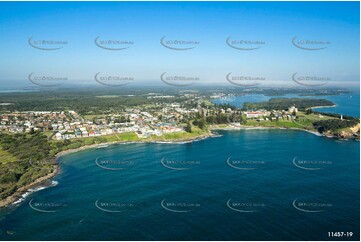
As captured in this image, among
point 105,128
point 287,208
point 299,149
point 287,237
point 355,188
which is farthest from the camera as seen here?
point 105,128

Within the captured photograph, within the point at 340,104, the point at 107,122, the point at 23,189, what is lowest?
the point at 23,189

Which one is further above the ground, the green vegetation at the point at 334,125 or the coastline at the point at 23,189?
the green vegetation at the point at 334,125

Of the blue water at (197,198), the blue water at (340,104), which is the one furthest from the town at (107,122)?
the blue water at (340,104)

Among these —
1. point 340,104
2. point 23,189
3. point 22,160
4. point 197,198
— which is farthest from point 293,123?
point 23,189

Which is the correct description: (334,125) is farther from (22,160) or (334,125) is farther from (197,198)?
(22,160)

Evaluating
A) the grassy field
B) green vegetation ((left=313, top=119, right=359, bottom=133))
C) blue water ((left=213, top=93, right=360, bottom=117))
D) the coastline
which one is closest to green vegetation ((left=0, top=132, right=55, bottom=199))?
the coastline

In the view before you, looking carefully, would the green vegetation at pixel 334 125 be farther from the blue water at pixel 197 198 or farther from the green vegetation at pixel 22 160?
the green vegetation at pixel 22 160

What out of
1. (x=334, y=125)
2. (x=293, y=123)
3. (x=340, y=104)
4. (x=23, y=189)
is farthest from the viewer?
(x=340, y=104)

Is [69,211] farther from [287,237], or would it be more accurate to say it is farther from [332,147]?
[332,147]

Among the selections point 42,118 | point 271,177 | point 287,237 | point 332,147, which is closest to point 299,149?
point 332,147
